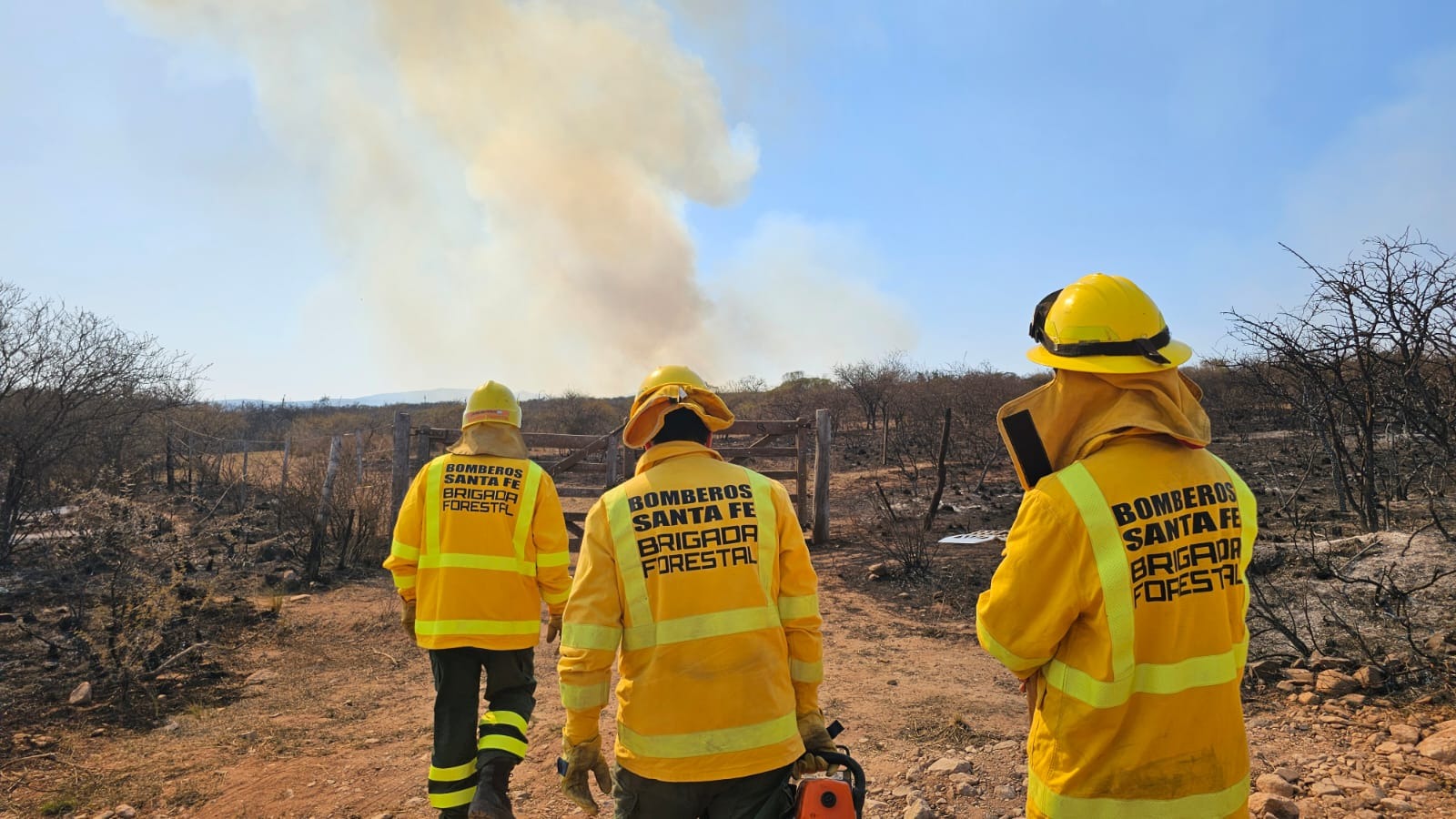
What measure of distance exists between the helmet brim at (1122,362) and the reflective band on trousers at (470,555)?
2.37 m

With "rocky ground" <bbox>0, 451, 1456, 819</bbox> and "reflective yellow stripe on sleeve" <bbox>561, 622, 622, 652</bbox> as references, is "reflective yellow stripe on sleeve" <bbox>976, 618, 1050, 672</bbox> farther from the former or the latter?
"rocky ground" <bbox>0, 451, 1456, 819</bbox>

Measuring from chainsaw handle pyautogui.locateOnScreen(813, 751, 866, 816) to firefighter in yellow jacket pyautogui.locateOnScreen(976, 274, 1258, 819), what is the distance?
44 centimetres

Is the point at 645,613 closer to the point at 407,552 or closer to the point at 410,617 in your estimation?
the point at 407,552

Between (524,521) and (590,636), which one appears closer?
(590,636)

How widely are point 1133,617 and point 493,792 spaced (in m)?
2.75

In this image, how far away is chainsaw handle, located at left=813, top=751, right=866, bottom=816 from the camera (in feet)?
6.52

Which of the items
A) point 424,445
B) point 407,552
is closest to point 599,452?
point 424,445

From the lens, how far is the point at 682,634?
2064 mm

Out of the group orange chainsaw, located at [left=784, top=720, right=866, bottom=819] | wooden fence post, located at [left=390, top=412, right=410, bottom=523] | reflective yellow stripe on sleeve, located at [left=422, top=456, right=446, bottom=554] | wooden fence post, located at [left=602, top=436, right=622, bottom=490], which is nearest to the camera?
orange chainsaw, located at [left=784, top=720, right=866, bottom=819]

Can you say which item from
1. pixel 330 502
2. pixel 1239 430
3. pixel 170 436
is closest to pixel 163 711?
pixel 330 502

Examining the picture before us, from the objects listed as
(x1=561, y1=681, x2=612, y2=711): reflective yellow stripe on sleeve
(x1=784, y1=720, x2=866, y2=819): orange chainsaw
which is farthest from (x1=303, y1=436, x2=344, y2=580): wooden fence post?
(x1=784, y1=720, x2=866, y2=819): orange chainsaw

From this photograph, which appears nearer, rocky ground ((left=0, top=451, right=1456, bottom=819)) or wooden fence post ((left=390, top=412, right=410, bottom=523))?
rocky ground ((left=0, top=451, right=1456, bottom=819))

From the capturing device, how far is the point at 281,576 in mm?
9117

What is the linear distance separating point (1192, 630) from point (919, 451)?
2012cm
